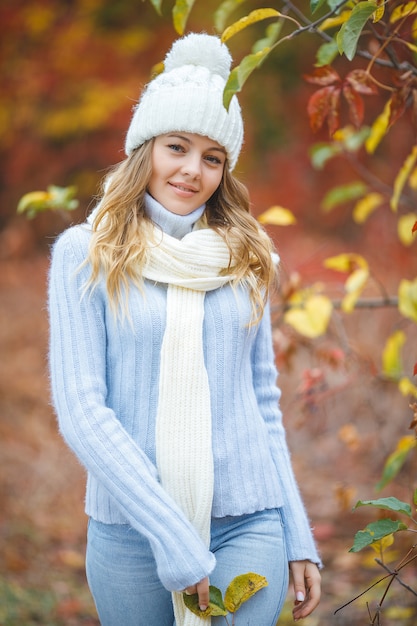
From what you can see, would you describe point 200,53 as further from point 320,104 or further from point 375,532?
point 375,532

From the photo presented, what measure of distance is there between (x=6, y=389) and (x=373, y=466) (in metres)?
2.64

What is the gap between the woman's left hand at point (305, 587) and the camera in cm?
178

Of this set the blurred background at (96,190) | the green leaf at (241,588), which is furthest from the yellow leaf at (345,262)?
the blurred background at (96,190)

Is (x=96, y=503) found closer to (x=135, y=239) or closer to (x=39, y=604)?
(x=135, y=239)

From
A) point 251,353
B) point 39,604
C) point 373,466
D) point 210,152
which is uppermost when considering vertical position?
point 210,152

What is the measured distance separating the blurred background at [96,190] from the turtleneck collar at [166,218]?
2331 millimetres

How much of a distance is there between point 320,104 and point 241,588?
45.6 inches

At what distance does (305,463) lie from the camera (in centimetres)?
445

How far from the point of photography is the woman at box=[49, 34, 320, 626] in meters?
1.57

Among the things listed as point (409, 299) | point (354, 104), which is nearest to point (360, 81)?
point (354, 104)

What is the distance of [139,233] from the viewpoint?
5.71 ft

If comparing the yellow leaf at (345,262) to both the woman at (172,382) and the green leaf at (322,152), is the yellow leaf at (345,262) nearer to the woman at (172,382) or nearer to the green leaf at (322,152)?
the green leaf at (322,152)

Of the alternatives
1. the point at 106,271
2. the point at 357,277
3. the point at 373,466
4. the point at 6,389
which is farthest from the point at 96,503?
the point at 6,389

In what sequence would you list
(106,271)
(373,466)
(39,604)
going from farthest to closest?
(373,466), (39,604), (106,271)
